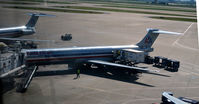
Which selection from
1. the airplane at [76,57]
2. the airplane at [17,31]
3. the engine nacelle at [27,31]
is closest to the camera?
the airplane at [76,57]

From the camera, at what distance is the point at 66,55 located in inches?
841

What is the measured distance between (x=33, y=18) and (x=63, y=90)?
66.2ft

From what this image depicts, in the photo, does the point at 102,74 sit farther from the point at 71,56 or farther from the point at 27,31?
the point at 27,31

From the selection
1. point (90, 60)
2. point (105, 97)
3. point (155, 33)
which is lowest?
point (105, 97)

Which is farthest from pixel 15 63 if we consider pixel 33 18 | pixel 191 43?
pixel 191 43

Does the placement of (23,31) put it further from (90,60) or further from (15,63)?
(15,63)

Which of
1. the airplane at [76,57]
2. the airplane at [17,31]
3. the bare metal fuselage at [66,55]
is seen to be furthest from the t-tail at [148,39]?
the airplane at [17,31]

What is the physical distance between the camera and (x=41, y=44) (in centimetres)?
3050

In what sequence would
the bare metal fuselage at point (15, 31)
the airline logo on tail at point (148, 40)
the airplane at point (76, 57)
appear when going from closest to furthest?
the airplane at point (76, 57)
the airline logo on tail at point (148, 40)
the bare metal fuselage at point (15, 31)

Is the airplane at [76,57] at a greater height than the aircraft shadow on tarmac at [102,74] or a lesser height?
greater

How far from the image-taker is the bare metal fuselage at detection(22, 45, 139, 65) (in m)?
20.2

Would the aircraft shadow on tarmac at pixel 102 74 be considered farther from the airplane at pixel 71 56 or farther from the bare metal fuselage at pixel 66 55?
the bare metal fuselage at pixel 66 55

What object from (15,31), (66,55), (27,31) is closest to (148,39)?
(66,55)

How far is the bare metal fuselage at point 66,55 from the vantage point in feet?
66.2
